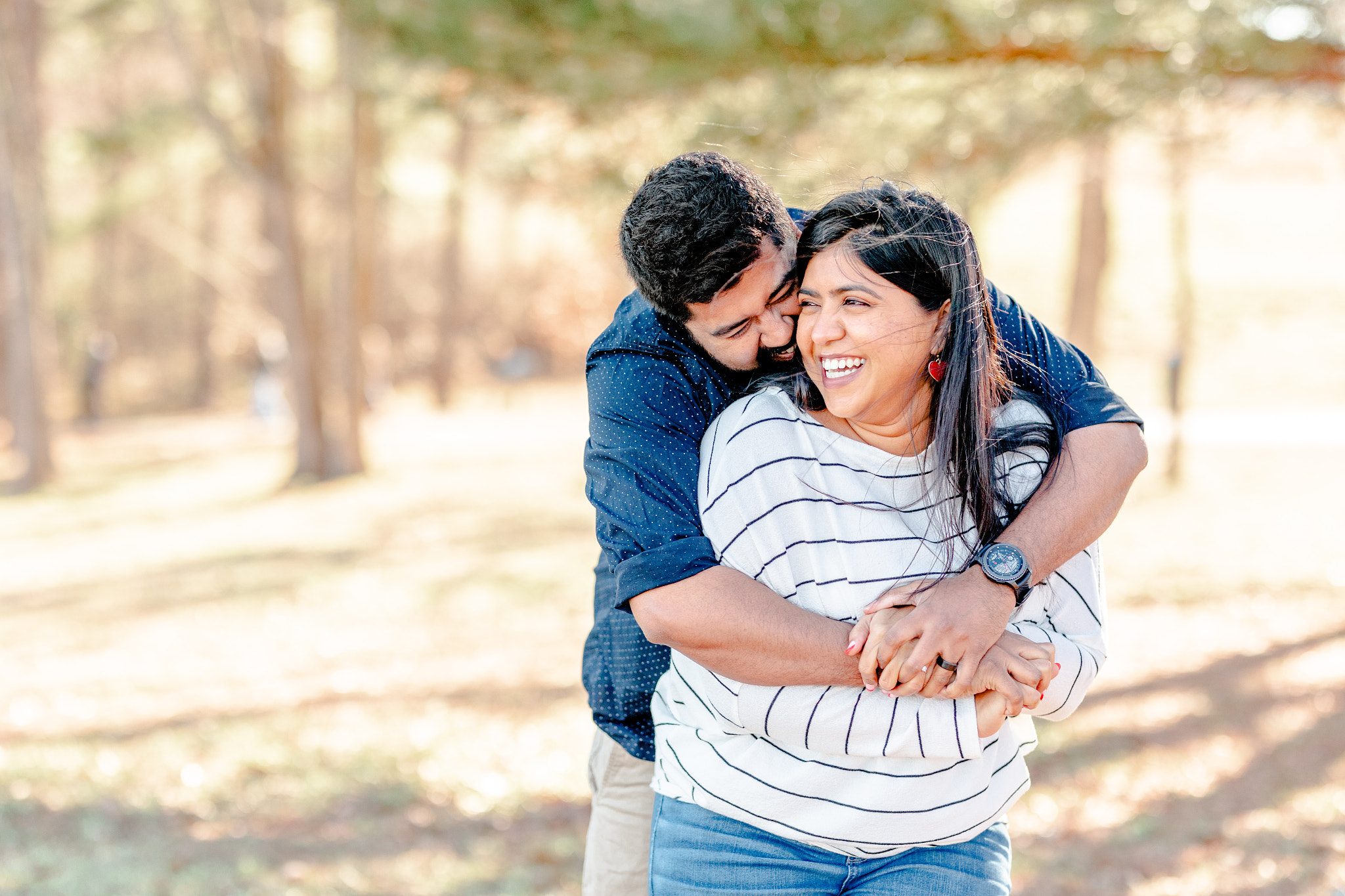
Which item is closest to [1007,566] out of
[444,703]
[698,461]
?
[698,461]

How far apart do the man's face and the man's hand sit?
0.49 m

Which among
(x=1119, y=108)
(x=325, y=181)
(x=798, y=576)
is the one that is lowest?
(x=798, y=576)

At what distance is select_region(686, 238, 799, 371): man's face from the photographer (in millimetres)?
1983

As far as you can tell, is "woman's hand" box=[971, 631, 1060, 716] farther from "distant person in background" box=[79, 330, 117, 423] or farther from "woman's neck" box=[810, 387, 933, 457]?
"distant person in background" box=[79, 330, 117, 423]

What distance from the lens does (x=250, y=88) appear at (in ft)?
46.5

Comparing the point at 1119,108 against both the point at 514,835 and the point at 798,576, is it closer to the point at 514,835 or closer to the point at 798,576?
the point at 514,835

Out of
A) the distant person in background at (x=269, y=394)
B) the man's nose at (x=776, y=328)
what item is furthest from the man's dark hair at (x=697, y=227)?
the distant person in background at (x=269, y=394)

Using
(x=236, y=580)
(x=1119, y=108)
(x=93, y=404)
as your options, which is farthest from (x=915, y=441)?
(x=93, y=404)

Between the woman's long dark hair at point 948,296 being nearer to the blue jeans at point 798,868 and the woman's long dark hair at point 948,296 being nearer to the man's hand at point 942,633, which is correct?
the man's hand at point 942,633

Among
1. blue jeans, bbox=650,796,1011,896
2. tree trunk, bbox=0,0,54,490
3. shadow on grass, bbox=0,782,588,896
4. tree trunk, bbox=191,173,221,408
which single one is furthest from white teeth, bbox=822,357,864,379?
tree trunk, bbox=191,173,221,408

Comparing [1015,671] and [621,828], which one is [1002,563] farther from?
[621,828]

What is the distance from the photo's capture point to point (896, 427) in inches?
77.6

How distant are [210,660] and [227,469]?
33.2 ft

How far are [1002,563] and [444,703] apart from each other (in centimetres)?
550
